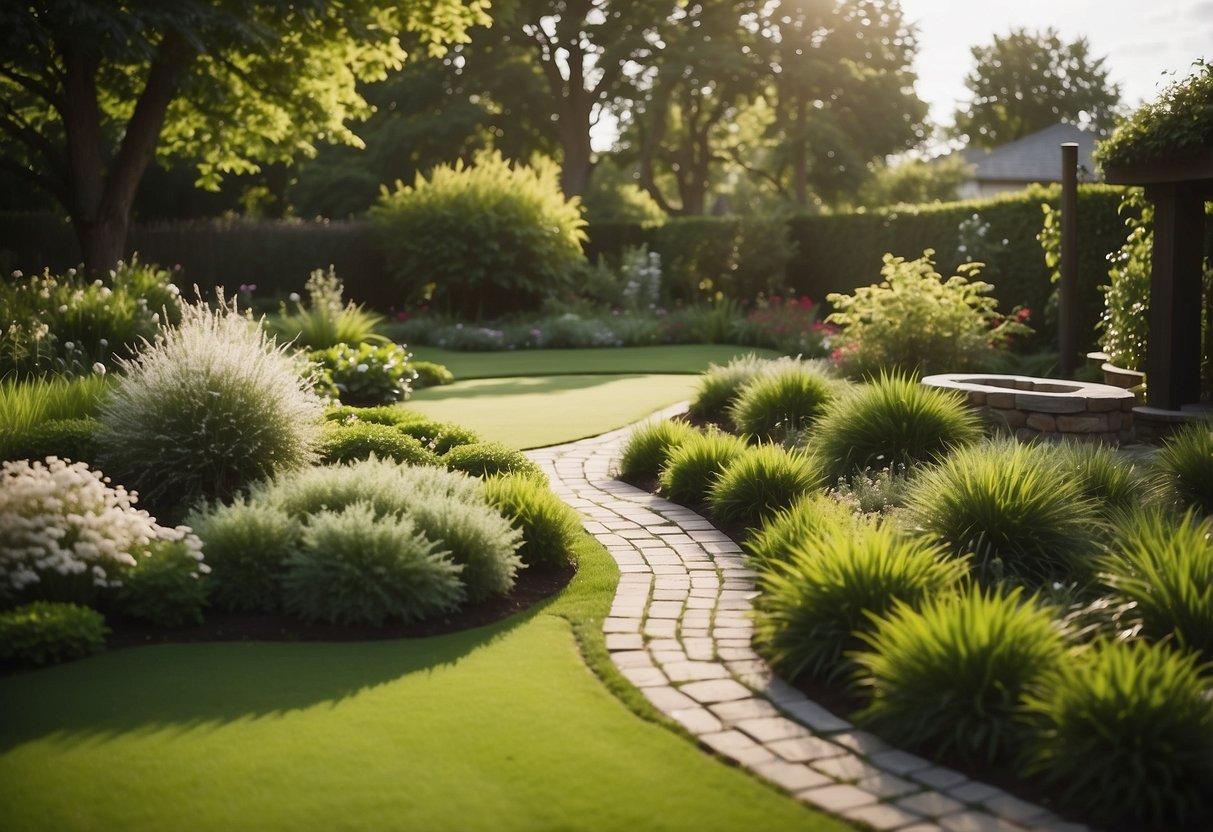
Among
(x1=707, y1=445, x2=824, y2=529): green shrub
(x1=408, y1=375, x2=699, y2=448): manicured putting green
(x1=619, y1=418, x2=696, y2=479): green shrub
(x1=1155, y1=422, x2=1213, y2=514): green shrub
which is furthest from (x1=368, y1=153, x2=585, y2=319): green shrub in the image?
(x1=1155, y1=422, x2=1213, y2=514): green shrub

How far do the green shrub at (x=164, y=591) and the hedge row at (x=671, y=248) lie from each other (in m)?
14.9

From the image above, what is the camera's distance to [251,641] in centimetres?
496

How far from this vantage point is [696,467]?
7590 millimetres

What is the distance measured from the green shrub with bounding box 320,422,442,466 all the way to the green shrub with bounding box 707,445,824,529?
1919 mm

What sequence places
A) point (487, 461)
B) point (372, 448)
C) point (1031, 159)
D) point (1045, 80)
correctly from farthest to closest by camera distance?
point (1045, 80) < point (1031, 159) < point (487, 461) < point (372, 448)

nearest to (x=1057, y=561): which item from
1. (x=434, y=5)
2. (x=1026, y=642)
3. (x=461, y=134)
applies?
(x=1026, y=642)

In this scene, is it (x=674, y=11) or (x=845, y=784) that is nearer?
(x=845, y=784)

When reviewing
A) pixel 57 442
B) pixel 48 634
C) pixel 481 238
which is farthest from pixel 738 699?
pixel 481 238

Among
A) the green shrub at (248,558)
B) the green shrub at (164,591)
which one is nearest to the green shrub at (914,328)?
the green shrub at (248,558)

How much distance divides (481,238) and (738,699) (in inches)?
→ 697

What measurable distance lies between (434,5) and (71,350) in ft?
29.5

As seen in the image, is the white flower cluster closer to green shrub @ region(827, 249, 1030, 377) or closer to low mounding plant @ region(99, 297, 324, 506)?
low mounding plant @ region(99, 297, 324, 506)

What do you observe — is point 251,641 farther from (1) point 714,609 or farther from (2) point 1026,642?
(2) point 1026,642

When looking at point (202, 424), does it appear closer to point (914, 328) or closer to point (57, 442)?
point (57, 442)
